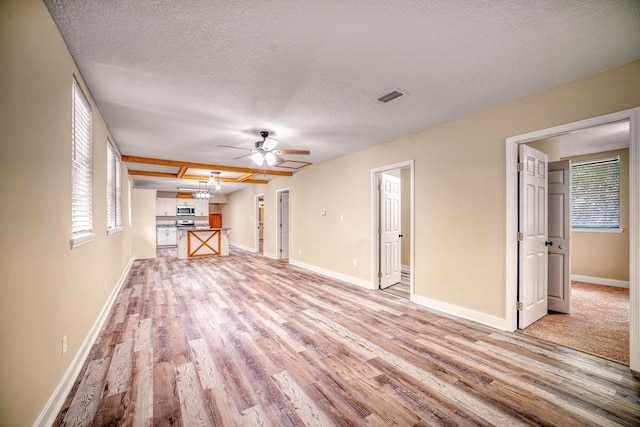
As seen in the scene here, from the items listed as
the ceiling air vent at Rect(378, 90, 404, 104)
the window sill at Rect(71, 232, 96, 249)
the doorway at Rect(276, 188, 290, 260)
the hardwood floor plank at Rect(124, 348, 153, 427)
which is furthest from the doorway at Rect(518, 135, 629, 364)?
the doorway at Rect(276, 188, 290, 260)

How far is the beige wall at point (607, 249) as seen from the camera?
4824 millimetres

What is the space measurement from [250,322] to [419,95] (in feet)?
10.7

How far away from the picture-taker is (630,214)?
2.21m

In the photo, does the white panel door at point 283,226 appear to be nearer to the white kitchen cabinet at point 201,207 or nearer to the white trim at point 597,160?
the white kitchen cabinet at point 201,207

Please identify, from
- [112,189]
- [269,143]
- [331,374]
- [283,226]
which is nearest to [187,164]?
[112,189]

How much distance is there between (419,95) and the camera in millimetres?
2812

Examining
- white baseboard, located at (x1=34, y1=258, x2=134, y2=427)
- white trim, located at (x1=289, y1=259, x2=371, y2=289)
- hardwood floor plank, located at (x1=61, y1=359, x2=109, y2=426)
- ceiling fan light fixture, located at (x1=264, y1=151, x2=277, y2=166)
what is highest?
ceiling fan light fixture, located at (x1=264, y1=151, x2=277, y2=166)

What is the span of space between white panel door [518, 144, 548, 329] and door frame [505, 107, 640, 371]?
0.26 feet

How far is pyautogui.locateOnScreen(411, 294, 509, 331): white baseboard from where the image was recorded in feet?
10.00

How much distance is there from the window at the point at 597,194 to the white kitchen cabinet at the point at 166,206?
13.6 meters

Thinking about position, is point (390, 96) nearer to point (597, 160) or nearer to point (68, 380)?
point (68, 380)

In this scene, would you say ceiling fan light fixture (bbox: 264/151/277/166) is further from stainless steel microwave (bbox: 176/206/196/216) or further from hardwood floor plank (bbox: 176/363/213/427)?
stainless steel microwave (bbox: 176/206/196/216)

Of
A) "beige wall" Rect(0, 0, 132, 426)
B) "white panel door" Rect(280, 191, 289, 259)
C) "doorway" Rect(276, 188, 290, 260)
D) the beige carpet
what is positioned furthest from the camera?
"white panel door" Rect(280, 191, 289, 259)

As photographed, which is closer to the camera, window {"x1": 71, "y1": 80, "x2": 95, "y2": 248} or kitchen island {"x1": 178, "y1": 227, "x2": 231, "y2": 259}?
window {"x1": 71, "y1": 80, "x2": 95, "y2": 248}
